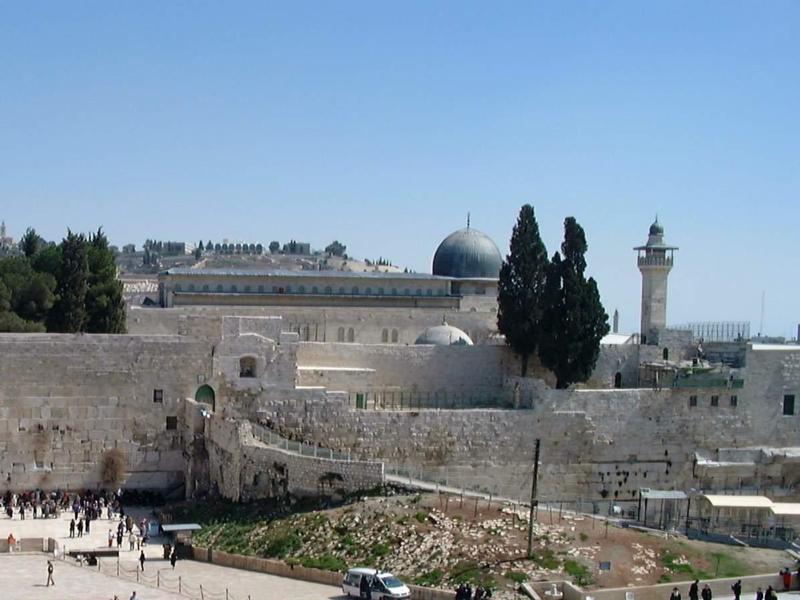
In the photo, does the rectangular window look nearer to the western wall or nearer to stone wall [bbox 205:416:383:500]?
the western wall

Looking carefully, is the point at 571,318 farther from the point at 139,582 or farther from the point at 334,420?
the point at 139,582

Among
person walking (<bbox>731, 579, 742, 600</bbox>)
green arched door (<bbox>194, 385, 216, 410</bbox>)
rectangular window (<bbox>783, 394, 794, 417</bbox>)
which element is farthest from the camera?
rectangular window (<bbox>783, 394, 794, 417</bbox>)

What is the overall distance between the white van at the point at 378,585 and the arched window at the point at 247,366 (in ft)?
32.3

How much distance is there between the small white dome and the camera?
38875mm

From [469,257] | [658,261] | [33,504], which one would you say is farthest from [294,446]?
[469,257]

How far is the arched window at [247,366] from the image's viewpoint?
34.1m

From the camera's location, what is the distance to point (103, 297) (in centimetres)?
3834

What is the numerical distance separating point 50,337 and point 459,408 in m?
11.5

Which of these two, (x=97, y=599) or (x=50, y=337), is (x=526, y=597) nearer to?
(x=97, y=599)

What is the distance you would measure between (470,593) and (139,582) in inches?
273

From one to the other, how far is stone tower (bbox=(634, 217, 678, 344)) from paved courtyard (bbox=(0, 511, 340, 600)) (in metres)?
17.3

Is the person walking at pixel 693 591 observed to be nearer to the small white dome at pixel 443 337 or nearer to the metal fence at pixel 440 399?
the metal fence at pixel 440 399

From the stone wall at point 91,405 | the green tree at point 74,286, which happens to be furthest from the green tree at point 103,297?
the stone wall at point 91,405

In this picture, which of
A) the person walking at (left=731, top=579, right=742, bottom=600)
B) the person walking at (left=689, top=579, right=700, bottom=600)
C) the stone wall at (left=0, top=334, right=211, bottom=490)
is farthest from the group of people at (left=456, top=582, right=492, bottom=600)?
the stone wall at (left=0, top=334, right=211, bottom=490)
